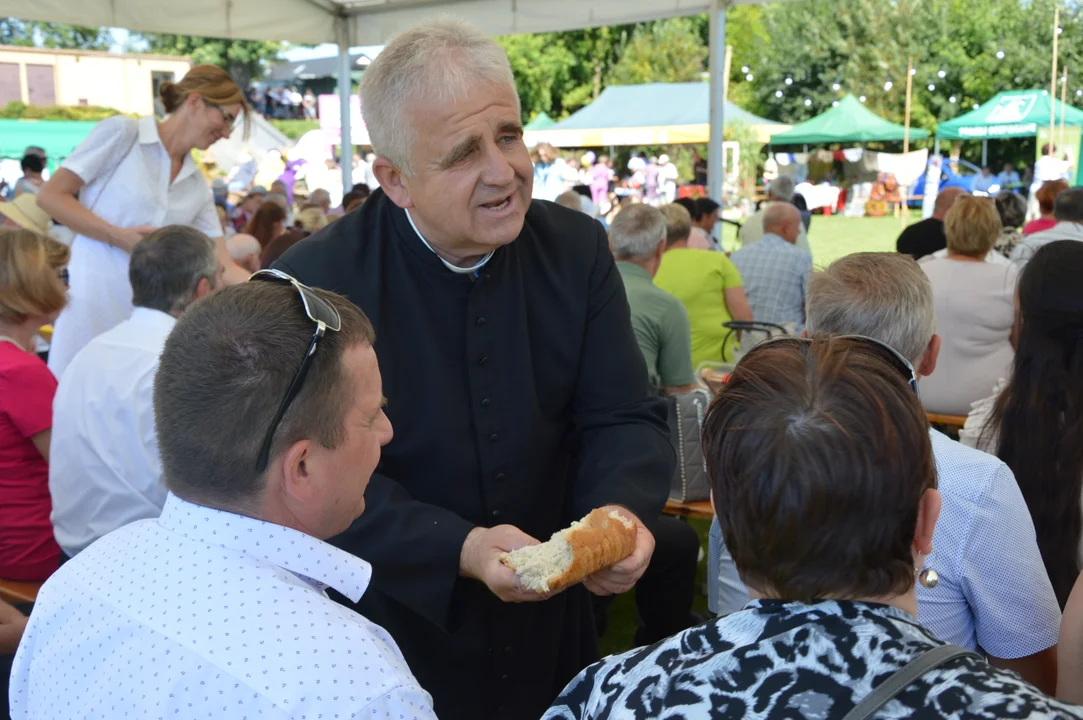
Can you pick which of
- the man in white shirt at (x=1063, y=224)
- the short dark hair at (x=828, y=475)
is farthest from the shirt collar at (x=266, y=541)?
the man in white shirt at (x=1063, y=224)

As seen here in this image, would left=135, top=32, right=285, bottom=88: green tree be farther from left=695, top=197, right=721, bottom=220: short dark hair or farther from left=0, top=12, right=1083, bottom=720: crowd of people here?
left=0, top=12, right=1083, bottom=720: crowd of people

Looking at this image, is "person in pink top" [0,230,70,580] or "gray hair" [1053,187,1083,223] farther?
"gray hair" [1053,187,1083,223]

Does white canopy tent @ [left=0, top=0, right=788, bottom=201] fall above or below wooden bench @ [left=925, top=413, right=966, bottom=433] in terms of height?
above

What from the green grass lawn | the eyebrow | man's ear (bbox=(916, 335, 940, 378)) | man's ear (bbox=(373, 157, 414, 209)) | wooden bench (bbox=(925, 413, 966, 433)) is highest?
the eyebrow

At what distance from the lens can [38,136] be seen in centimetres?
2333

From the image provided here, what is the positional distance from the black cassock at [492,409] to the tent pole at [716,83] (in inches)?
242

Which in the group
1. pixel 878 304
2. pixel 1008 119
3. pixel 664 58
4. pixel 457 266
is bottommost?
pixel 878 304

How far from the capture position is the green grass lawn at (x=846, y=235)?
69.0ft

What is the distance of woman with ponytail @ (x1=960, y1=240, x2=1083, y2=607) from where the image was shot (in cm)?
252

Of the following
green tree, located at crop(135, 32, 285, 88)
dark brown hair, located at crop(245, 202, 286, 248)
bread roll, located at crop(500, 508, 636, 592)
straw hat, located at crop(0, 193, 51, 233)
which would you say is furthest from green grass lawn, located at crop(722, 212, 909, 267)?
green tree, located at crop(135, 32, 285, 88)

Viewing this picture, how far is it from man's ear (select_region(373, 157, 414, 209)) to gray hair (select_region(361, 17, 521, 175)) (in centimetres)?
2

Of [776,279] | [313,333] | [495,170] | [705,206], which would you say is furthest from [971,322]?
[313,333]

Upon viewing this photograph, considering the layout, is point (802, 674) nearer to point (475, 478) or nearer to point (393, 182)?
point (475, 478)

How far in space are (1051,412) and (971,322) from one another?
3.06 m
